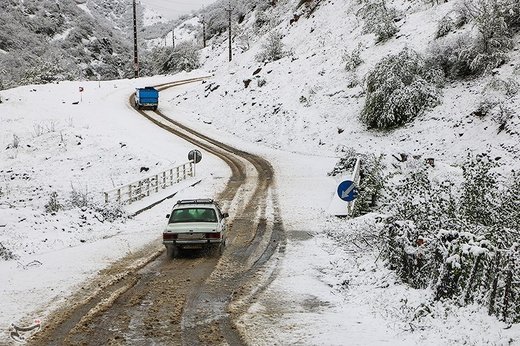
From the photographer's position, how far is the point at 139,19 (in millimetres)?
157000

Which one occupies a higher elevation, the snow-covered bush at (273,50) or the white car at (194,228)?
the snow-covered bush at (273,50)

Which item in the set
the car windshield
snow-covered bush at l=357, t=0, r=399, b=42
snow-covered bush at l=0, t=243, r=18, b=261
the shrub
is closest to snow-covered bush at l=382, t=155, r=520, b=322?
the car windshield

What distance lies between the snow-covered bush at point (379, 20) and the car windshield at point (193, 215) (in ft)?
77.4

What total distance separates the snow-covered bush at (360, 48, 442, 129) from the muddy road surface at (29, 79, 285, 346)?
40.9 feet

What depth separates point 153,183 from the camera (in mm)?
25359

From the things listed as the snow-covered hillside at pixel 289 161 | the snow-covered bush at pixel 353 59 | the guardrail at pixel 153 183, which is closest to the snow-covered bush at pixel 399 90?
the snow-covered hillside at pixel 289 161

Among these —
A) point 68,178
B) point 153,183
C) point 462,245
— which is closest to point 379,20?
point 153,183

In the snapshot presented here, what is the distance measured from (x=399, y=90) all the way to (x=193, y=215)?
16.6 m

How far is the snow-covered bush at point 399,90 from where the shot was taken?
2591 centimetres

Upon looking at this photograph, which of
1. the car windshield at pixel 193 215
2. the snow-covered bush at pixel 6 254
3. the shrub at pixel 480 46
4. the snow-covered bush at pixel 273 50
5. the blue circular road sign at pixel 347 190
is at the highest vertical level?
the snow-covered bush at pixel 273 50

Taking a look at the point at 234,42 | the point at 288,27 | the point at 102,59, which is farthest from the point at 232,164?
the point at 102,59

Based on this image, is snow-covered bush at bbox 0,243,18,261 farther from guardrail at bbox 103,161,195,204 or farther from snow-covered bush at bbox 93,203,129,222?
guardrail at bbox 103,161,195,204

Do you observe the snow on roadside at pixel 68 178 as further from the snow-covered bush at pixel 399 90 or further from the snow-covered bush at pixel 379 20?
the snow-covered bush at pixel 379 20

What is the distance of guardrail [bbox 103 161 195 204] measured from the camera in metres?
21.9
